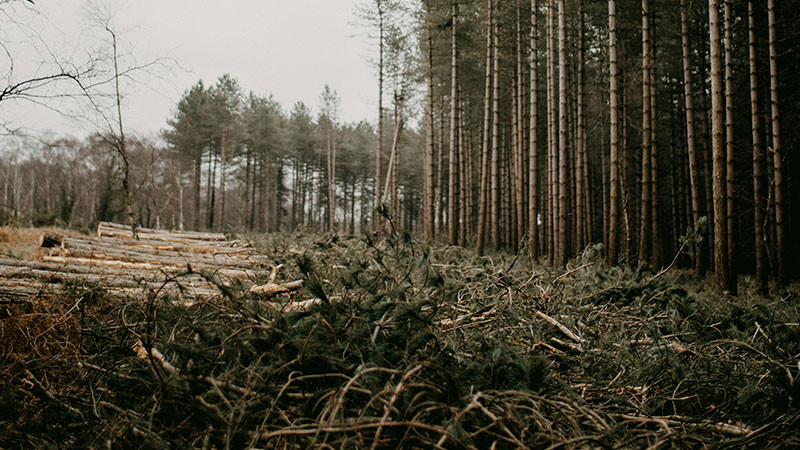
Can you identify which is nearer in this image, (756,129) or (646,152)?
(756,129)

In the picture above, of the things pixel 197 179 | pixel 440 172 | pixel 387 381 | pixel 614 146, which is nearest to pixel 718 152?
pixel 614 146

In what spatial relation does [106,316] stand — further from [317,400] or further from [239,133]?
[239,133]

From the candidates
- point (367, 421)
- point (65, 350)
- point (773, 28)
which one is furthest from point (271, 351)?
point (773, 28)

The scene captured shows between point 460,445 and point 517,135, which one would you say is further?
point 517,135

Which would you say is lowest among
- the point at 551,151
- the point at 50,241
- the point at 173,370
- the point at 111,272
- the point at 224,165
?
the point at 173,370

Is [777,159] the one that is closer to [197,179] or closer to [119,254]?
[119,254]

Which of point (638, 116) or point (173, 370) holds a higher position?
point (638, 116)

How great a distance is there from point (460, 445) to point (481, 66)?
53.6 feet

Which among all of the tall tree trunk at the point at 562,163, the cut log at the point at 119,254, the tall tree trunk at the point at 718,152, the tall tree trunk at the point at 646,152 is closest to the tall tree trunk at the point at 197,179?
the cut log at the point at 119,254

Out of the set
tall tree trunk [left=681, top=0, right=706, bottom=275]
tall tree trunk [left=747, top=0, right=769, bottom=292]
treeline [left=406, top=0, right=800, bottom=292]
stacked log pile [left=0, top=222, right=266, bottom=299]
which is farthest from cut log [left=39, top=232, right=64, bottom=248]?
tall tree trunk [left=681, top=0, right=706, bottom=275]

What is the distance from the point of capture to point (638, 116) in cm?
1736

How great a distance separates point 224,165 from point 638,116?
2583cm

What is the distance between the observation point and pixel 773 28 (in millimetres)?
7016

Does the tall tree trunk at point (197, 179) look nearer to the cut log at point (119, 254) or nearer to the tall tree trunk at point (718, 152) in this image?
the cut log at point (119, 254)
